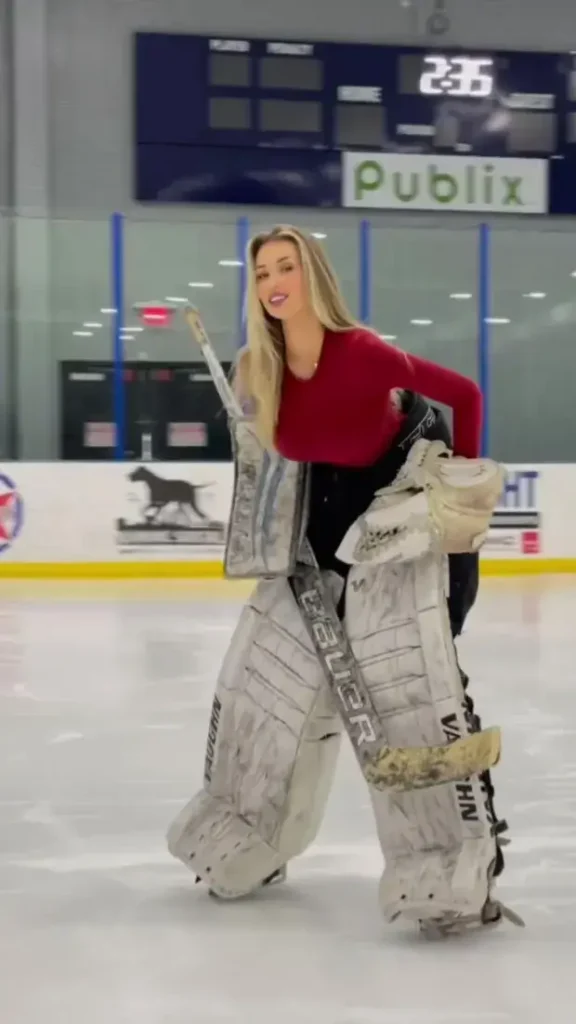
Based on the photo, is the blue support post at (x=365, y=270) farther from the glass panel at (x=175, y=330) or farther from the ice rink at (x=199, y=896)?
the ice rink at (x=199, y=896)

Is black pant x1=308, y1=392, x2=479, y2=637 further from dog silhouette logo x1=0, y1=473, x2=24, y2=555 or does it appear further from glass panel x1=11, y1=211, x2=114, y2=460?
glass panel x1=11, y1=211, x2=114, y2=460

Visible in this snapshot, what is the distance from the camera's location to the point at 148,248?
6.80m

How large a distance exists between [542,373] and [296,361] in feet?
19.8

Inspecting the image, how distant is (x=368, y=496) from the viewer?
146cm

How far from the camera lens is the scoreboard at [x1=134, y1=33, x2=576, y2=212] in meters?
7.51

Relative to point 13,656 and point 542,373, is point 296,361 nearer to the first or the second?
point 13,656

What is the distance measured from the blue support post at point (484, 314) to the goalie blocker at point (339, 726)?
5.54m

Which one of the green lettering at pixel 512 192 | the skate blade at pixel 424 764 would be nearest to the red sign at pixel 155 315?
the green lettering at pixel 512 192

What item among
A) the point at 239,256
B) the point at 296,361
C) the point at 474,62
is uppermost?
the point at 474,62

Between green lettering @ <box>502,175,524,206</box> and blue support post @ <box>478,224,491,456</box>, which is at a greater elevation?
green lettering @ <box>502,175,524,206</box>

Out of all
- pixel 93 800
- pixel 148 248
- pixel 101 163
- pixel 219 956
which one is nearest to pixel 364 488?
pixel 219 956

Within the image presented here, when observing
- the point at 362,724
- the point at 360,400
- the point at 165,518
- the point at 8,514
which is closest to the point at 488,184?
the point at 165,518

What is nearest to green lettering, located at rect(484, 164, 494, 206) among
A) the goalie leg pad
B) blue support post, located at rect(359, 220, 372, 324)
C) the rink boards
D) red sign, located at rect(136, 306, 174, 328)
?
blue support post, located at rect(359, 220, 372, 324)

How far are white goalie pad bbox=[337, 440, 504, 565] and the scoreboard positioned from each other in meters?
6.59
